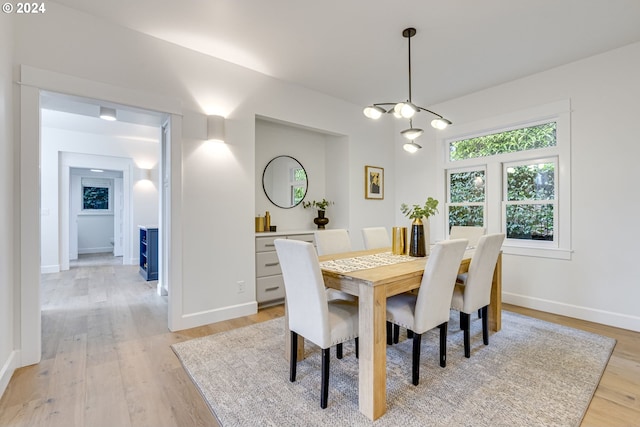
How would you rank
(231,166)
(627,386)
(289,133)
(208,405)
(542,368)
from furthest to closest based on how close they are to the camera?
(289,133) < (231,166) < (542,368) < (627,386) < (208,405)

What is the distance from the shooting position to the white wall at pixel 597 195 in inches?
110

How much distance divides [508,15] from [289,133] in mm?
2725

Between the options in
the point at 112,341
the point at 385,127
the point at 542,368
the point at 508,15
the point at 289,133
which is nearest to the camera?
the point at 542,368

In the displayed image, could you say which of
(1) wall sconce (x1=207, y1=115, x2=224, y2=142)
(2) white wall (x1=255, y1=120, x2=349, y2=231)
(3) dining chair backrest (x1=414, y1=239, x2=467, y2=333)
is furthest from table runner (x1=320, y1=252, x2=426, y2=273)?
(2) white wall (x1=255, y1=120, x2=349, y2=231)

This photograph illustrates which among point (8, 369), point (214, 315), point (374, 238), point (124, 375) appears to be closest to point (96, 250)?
point (214, 315)

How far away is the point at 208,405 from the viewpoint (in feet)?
5.61

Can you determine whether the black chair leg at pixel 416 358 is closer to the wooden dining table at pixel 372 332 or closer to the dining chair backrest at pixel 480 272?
the wooden dining table at pixel 372 332

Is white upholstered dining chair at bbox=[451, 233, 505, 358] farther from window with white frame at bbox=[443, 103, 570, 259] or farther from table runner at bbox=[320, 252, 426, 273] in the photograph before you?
window with white frame at bbox=[443, 103, 570, 259]

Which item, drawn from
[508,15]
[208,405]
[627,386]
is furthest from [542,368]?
[508,15]

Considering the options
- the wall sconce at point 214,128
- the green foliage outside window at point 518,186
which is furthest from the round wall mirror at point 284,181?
the green foliage outside window at point 518,186

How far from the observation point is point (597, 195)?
2.98 metres

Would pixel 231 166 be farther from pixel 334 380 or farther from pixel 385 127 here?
pixel 385 127

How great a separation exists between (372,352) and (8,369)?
2.36 meters

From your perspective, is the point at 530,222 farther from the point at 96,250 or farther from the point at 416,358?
the point at 96,250
